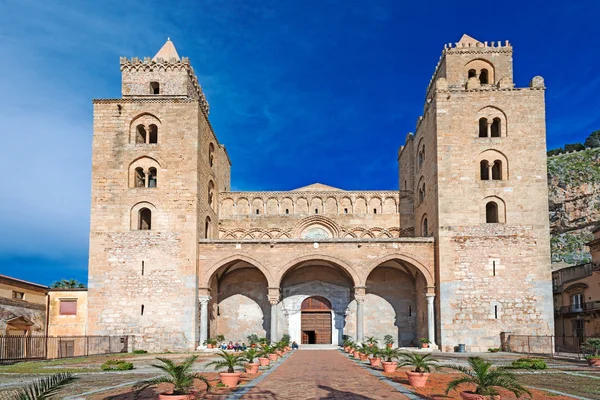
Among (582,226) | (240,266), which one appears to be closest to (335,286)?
(240,266)

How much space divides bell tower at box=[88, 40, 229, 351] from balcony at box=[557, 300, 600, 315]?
22976mm

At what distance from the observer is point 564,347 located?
35.2 m

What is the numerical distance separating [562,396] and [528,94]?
68.3ft

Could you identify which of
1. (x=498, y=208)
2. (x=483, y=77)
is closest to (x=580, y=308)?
(x=498, y=208)

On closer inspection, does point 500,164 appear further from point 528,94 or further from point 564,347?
point 564,347

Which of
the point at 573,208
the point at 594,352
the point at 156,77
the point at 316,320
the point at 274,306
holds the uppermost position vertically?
the point at 156,77

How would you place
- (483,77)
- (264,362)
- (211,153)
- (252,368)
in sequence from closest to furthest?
(252,368) → (264,362) → (483,77) → (211,153)

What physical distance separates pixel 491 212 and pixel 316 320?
11386 millimetres

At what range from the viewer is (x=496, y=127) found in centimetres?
3045

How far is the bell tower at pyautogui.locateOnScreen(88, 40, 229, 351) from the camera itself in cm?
2780

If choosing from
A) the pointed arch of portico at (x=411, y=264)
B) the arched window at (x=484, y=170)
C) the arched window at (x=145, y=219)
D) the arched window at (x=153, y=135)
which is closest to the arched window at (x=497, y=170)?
the arched window at (x=484, y=170)

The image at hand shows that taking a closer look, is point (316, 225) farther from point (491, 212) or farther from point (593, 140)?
→ point (593, 140)

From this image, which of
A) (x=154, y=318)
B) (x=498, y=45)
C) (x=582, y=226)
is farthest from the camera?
(x=582, y=226)

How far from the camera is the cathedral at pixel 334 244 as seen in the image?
27.6m
